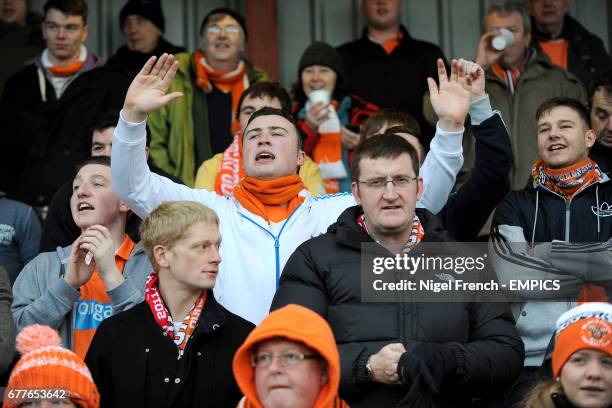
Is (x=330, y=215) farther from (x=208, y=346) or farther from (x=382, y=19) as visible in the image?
(x=382, y=19)

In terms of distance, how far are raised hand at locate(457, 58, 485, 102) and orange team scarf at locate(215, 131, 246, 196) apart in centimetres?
168

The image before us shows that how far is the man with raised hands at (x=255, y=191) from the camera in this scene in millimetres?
5836

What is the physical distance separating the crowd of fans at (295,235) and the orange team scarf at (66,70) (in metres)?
0.01

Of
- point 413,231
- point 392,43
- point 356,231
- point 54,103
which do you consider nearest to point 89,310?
point 356,231

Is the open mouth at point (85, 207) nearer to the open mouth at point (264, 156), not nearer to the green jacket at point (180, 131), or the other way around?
the open mouth at point (264, 156)

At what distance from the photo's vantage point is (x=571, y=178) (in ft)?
21.1

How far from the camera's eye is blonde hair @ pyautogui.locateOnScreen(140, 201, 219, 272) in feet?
17.7

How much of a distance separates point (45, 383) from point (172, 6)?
5595 millimetres

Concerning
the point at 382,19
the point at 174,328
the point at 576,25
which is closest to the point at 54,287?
the point at 174,328

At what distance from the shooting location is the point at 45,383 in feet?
16.2

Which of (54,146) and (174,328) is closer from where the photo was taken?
(174,328)

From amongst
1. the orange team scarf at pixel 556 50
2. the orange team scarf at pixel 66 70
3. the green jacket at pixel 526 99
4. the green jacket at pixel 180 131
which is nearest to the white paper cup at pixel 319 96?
the green jacket at pixel 180 131

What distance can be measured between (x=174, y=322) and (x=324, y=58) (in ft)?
11.6

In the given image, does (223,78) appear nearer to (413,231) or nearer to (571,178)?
(571,178)
